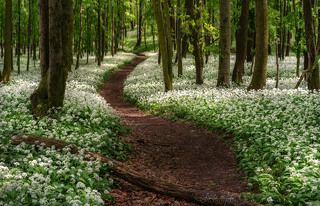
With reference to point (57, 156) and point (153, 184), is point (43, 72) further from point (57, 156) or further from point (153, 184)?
point (153, 184)

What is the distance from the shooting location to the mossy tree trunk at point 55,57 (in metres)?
13.6

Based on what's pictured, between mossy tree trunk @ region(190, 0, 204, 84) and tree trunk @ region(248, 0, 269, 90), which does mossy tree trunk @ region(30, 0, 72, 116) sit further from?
mossy tree trunk @ region(190, 0, 204, 84)

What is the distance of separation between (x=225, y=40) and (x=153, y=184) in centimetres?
1475

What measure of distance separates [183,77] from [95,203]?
25.2 metres

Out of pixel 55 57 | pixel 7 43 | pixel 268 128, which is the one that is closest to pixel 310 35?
pixel 268 128

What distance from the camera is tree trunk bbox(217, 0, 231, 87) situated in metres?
21.7

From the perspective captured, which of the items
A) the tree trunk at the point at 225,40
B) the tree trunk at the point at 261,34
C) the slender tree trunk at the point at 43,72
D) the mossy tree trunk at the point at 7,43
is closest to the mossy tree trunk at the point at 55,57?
the slender tree trunk at the point at 43,72

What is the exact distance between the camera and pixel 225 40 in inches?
872

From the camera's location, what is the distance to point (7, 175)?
7945 mm

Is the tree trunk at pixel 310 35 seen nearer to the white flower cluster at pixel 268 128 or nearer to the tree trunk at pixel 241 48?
the white flower cluster at pixel 268 128

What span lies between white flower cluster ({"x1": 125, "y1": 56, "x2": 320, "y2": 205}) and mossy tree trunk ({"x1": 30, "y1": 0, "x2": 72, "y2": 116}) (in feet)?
19.3

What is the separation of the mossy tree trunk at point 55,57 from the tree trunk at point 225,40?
10.3m

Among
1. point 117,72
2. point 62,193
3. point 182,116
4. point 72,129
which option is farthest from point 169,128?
point 117,72

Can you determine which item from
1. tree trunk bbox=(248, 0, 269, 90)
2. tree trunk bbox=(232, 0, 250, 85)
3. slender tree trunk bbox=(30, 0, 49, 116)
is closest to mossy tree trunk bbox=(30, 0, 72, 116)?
slender tree trunk bbox=(30, 0, 49, 116)
